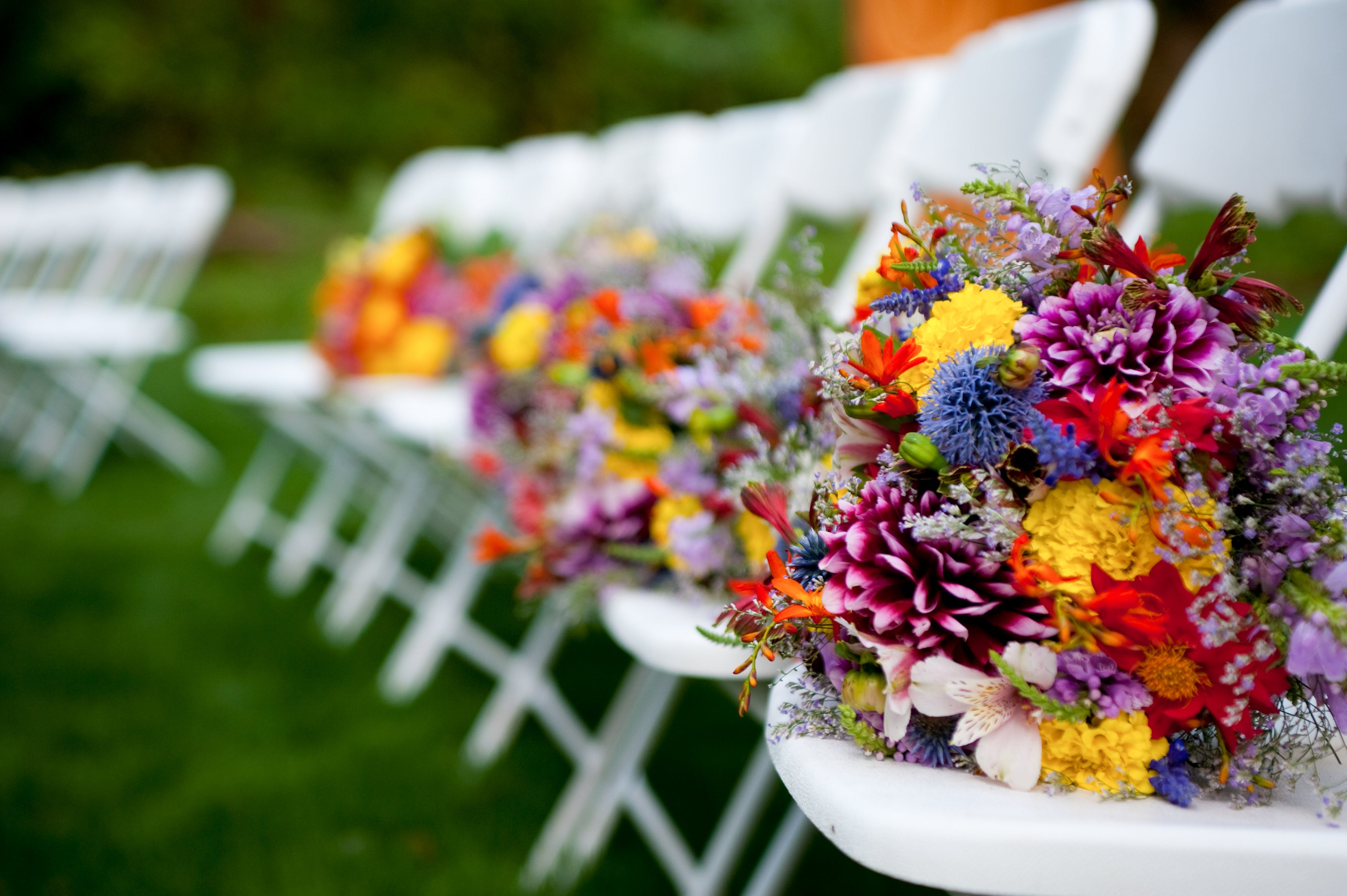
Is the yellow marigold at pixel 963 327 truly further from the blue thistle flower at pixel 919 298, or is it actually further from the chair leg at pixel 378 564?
the chair leg at pixel 378 564

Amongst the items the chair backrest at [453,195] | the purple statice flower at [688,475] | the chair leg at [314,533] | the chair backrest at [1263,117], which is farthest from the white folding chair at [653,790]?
the chair backrest at [453,195]

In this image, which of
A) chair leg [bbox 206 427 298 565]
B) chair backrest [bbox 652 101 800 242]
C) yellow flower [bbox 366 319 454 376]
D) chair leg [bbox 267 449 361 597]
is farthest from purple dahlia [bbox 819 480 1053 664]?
chair leg [bbox 206 427 298 565]

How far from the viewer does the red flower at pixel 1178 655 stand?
66 centimetres

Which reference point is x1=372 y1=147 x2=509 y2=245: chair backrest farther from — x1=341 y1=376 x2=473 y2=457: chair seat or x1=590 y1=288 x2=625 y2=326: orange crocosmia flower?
x1=590 y1=288 x2=625 y2=326: orange crocosmia flower

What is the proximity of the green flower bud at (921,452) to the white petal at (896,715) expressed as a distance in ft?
0.47

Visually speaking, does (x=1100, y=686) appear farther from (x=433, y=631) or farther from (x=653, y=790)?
(x=433, y=631)

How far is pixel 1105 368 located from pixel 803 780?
12.4 inches

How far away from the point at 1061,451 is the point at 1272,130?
2.50ft

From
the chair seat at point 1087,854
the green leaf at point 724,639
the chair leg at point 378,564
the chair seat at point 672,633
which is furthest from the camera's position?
the chair leg at point 378,564

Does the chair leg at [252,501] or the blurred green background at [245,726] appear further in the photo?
the chair leg at [252,501]

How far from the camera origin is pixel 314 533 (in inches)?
133

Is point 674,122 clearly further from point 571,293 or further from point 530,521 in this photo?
point 530,521

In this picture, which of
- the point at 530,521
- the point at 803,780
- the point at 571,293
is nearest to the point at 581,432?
the point at 530,521

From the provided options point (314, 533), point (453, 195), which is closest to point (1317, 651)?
point (314, 533)
